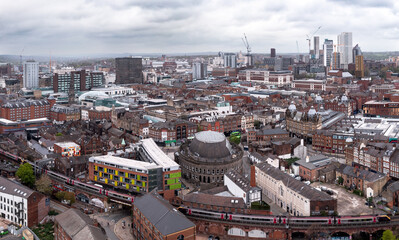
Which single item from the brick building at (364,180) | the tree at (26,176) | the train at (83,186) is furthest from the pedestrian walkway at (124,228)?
the brick building at (364,180)

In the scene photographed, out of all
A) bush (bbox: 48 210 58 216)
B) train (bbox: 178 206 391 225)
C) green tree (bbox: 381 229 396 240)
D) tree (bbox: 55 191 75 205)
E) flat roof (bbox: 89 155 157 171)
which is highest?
flat roof (bbox: 89 155 157 171)

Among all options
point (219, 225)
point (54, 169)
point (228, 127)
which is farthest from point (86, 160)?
point (228, 127)

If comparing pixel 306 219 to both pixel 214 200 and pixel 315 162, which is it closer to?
pixel 214 200

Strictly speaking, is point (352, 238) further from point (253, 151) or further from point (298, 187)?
point (253, 151)

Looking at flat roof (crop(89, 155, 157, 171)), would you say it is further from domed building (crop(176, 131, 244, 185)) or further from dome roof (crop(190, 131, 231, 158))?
dome roof (crop(190, 131, 231, 158))

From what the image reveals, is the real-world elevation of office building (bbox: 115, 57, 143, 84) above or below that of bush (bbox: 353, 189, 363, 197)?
above

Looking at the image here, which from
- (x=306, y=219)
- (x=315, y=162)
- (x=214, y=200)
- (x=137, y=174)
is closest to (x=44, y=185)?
(x=137, y=174)

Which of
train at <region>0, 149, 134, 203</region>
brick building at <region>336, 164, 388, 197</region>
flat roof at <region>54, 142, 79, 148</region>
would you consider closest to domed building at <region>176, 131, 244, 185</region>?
train at <region>0, 149, 134, 203</region>
